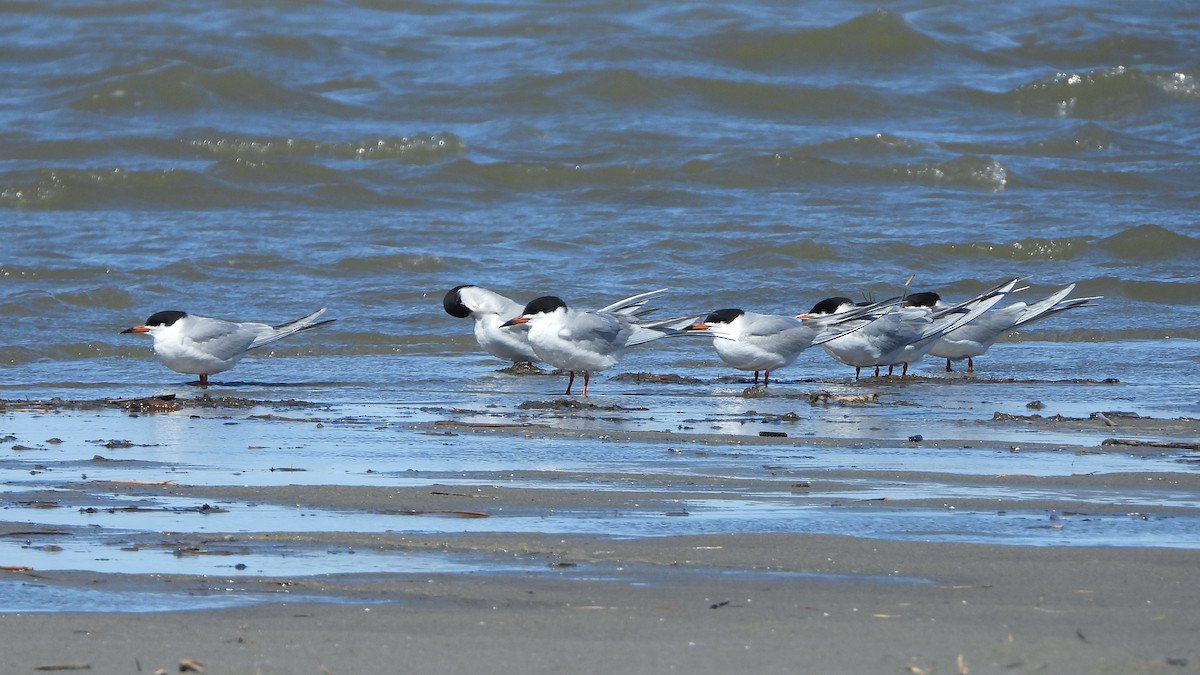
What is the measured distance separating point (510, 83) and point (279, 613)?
578 inches

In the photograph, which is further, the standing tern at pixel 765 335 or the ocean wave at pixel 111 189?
the ocean wave at pixel 111 189

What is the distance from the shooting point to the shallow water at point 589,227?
5.13 metres

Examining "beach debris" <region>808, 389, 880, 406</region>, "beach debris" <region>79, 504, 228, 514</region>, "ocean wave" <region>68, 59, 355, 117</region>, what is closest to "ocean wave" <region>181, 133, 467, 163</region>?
"ocean wave" <region>68, 59, 355, 117</region>

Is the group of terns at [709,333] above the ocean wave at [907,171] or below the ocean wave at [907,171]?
below

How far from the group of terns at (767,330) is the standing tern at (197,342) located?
4.33ft

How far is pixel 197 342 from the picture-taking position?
7.92 metres

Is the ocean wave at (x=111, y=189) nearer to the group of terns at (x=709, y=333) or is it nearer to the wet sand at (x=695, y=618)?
the group of terns at (x=709, y=333)

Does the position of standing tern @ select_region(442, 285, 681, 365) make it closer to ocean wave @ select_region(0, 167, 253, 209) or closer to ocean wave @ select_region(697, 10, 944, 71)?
ocean wave @ select_region(0, 167, 253, 209)

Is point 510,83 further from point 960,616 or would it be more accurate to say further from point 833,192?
point 960,616

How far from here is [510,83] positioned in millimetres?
17484

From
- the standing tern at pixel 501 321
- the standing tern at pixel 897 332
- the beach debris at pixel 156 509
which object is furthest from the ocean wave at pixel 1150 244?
the beach debris at pixel 156 509

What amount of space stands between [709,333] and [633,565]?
4220 mm

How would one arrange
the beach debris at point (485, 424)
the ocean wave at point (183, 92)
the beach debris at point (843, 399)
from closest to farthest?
the beach debris at point (485, 424) → the beach debris at point (843, 399) → the ocean wave at point (183, 92)

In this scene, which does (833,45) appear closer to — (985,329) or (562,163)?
(562,163)
